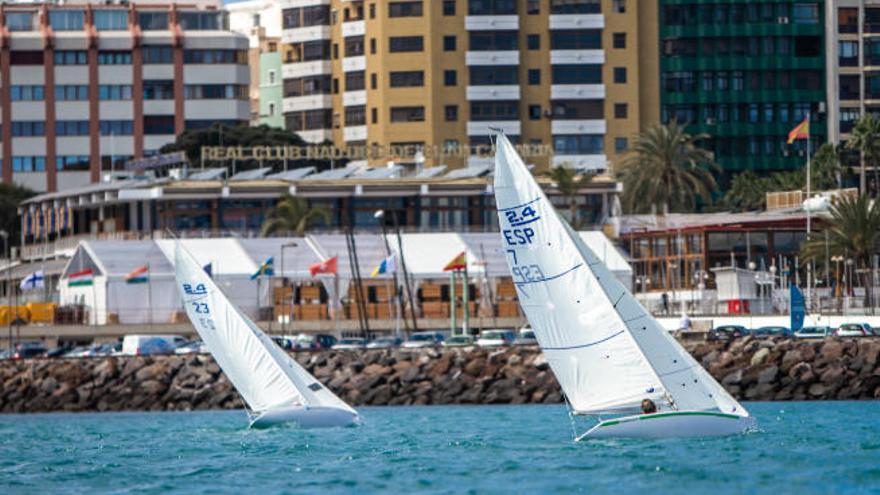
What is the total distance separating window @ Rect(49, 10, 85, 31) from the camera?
177000 mm

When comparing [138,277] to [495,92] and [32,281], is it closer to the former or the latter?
[32,281]

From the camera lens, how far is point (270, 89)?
19612cm

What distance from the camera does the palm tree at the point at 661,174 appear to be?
15150 cm

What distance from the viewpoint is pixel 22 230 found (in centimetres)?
15925

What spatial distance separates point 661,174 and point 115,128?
48.9 m

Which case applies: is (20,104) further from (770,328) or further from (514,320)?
(770,328)

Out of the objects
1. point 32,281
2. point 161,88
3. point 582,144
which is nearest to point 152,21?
point 161,88

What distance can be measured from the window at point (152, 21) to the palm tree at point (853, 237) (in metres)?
76.5

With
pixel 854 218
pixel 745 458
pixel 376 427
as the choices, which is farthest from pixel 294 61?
pixel 745 458

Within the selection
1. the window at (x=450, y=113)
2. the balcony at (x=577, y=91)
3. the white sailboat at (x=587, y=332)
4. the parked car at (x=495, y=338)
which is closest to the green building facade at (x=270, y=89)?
the window at (x=450, y=113)

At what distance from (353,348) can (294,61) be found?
89.3 metres

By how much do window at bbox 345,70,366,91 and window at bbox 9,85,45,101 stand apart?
81.9 ft

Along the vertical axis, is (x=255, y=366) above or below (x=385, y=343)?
above

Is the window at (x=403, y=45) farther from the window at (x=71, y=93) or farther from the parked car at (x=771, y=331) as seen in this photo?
the parked car at (x=771, y=331)
